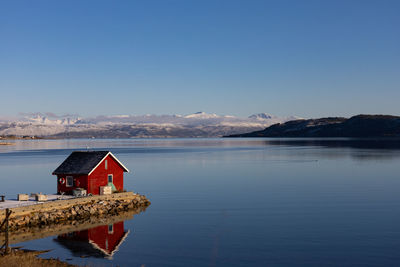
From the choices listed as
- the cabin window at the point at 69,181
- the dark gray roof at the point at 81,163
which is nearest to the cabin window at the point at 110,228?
the dark gray roof at the point at 81,163

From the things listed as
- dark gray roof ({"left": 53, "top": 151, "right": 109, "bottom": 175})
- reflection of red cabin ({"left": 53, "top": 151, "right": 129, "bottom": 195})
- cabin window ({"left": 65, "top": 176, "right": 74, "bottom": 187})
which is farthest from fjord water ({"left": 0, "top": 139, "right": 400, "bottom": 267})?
cabin window ({"left": 65, "top": 176, "right": 74, "bottom": 187})

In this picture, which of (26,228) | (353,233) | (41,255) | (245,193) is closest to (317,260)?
(353,233)

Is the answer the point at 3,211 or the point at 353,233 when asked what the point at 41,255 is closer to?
the point at 3,211

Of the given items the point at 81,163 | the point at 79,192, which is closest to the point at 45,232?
the point at 79,192

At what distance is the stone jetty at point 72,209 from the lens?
42625 millimetres

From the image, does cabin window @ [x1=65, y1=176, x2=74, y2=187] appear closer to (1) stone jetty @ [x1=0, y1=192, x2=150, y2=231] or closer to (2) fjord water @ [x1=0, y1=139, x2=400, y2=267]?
(1) stone jetty @ [x1=0, y1=192, x2=150, y2=231]

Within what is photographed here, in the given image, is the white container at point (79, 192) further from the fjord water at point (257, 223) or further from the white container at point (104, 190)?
the fjord water at point (257, 223)

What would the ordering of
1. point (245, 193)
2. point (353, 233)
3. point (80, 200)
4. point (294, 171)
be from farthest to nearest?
point (294, 171), point (245, 193), point (80, 200), point (353, 233)

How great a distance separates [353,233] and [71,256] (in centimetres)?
2467

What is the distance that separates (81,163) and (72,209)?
939cm

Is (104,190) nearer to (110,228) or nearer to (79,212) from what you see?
(79,212)

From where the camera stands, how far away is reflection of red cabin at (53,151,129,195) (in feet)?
177

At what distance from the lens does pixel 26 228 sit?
41875 mm

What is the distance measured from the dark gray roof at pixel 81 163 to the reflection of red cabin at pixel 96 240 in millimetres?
11899
